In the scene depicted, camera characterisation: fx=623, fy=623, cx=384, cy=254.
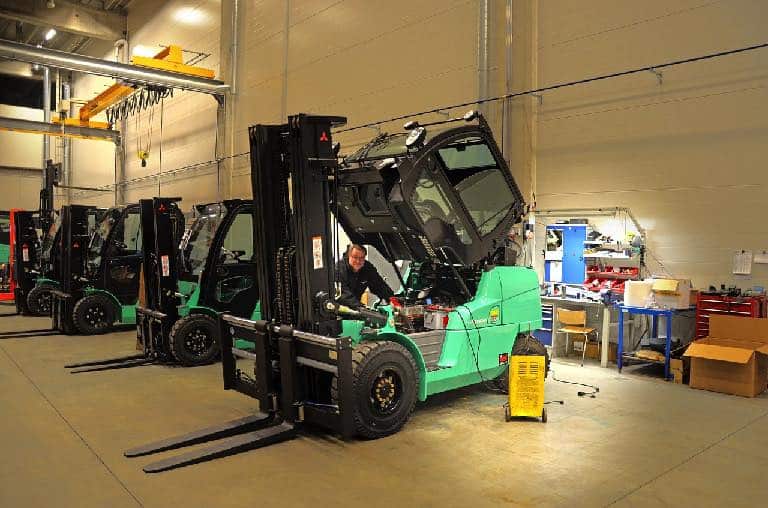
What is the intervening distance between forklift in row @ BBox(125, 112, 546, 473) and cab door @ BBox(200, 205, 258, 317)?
263cm

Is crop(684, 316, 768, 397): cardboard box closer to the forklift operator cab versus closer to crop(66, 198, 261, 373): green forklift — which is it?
crop(66, 198, 261, 373): green forklift

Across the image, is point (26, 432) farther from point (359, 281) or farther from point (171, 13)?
point (171, 13)

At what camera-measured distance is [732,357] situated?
6219 mm

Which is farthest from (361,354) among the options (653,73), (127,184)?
(127,184)

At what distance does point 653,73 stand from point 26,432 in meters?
7.60

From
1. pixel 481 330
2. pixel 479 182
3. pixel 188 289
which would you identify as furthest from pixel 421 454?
pixel 188 289

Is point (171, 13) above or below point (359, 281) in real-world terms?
above

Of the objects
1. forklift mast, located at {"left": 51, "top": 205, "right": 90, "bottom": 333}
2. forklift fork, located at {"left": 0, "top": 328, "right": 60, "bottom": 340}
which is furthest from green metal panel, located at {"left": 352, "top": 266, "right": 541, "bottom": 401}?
forklift fork, located at {"left": 0, "top": 328, "right": 60, "bottom": 340}

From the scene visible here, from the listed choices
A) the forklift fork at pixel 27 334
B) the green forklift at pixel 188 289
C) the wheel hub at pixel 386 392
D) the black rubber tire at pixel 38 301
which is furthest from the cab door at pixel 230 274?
the black rubber tire at pixel 38 301

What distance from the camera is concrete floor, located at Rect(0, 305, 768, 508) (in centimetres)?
379

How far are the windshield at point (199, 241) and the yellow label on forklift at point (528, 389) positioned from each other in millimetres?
4705

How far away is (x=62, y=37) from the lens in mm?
21938

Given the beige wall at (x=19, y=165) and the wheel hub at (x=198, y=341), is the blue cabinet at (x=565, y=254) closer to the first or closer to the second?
the wheel hub at (x=198, y=341)

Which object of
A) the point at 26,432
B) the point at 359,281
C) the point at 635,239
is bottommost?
the point at 26,432
